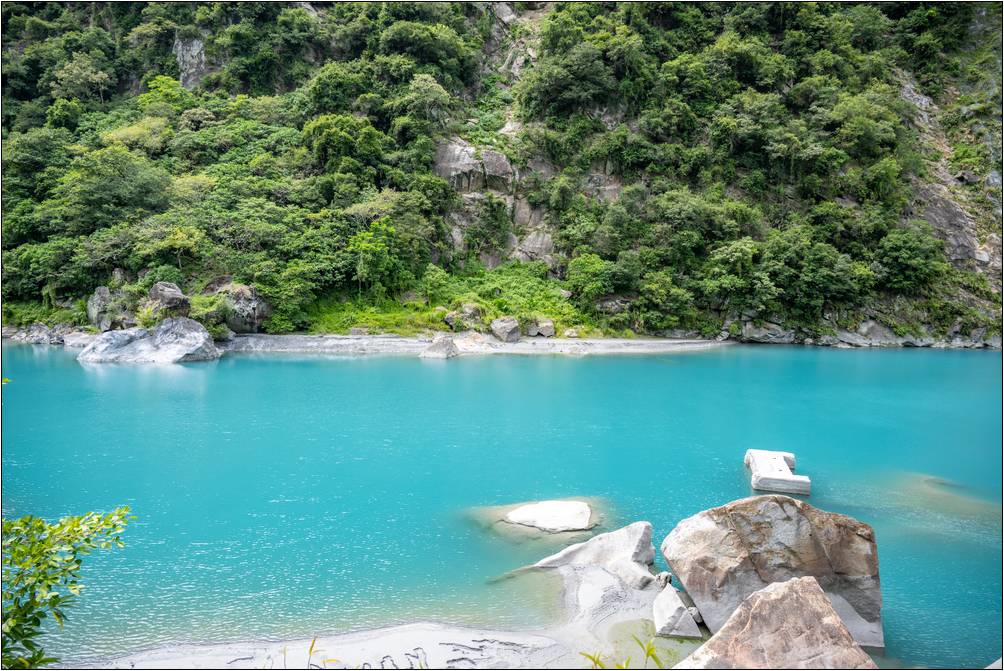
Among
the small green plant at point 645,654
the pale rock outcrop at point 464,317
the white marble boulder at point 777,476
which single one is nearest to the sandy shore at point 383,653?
the small green plant at point 645,654

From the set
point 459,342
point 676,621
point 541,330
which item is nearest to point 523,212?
point 541,330

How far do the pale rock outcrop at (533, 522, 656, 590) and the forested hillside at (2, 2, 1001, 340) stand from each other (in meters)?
24.9

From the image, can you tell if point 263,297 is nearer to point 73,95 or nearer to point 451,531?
point 451,531

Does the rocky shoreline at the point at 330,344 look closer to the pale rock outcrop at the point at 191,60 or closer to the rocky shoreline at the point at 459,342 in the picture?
the rocky shoreline at the point at 459,342

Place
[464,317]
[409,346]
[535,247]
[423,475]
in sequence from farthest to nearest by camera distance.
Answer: [535,247]
[464,317]
[409,346]
[423,475]

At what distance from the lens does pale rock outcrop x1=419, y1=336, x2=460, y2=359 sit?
94.9ft

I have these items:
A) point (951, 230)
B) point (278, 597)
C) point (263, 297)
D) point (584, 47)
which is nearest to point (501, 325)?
point (263, 297)

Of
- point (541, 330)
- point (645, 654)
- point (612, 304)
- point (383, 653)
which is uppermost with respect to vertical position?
point (612, 304)

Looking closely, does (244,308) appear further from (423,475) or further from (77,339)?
(423,475)

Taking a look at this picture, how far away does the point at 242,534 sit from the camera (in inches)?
386

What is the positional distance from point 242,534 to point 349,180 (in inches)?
1154

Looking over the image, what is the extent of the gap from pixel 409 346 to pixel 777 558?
24913mm

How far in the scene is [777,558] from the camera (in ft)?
23.3

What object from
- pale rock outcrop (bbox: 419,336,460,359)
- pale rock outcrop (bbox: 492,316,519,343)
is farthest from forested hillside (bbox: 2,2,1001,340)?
pale rock outcrop (bbox: 419,336,460,359)
